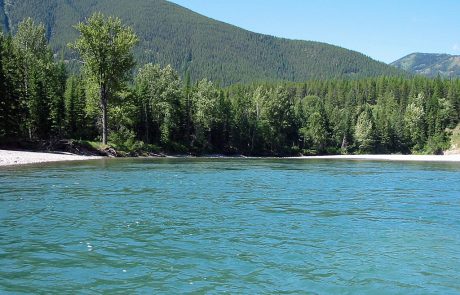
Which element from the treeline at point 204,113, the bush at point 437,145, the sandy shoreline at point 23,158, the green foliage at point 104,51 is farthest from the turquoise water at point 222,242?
the bush at point 437,145

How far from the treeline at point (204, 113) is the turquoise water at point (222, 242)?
45461mm

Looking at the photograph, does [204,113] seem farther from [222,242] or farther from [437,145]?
[222,242]

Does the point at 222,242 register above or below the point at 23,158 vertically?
below

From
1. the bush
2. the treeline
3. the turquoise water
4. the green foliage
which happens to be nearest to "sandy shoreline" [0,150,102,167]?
the treeline

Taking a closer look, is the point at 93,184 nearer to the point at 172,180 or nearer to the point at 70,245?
the point at 172,180

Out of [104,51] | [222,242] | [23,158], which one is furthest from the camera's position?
[104,51]

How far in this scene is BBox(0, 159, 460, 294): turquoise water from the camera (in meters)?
10.8

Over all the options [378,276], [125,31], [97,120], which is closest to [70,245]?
[378,276]

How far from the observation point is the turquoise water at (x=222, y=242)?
1082 centimetres

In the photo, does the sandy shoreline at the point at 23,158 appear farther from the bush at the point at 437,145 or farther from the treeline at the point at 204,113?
the bush at the point at 437,145

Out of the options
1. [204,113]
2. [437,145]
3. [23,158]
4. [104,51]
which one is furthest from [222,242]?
[437,145]

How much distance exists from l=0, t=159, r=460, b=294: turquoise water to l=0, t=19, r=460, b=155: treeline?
45.5 m

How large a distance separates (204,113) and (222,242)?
8106 cm

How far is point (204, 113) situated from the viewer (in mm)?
94688
